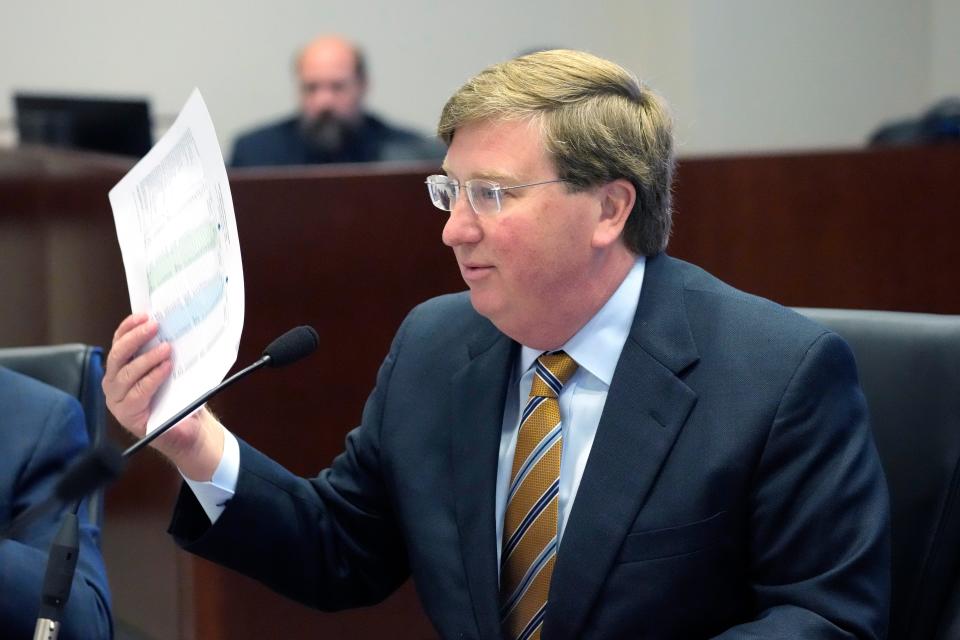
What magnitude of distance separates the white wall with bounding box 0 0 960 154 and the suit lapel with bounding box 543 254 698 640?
4.67 meters

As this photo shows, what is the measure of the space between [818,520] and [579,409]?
334mm

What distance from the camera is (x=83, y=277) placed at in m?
3.33

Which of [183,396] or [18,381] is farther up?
[183,396]

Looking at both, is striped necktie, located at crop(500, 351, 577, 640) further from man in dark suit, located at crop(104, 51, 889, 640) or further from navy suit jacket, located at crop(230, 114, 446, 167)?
navy suit jacket, located at crop(230, 114, 446, 167)

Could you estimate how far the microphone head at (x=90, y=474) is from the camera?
1123mm

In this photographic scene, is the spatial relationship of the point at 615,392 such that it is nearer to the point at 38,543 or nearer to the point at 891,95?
the point at 38,543

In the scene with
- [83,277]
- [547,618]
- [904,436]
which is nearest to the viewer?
[547,618]

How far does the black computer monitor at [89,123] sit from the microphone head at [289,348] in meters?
2.97

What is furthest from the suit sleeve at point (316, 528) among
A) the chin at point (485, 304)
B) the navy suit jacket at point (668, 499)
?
the chin at point (485, 304)

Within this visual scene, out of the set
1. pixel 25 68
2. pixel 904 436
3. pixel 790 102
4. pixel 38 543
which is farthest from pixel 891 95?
pixel 38 543

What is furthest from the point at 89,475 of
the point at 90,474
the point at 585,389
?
the point at 585,389

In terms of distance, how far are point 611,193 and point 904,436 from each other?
0.50 m

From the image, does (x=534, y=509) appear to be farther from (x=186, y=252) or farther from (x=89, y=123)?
(x=89, y=123)

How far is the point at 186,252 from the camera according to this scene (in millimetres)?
1405
